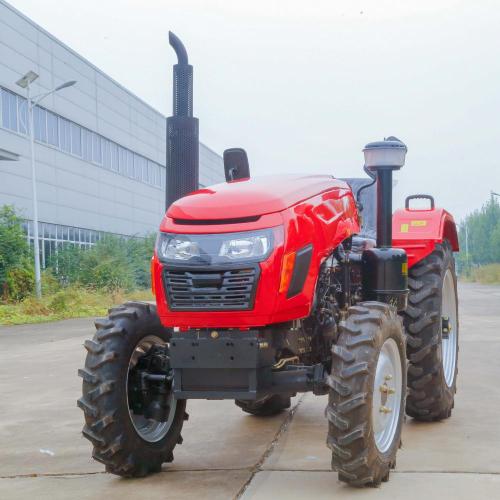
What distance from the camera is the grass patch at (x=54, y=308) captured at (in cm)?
2156

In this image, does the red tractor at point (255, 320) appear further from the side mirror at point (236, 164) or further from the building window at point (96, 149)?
the building window at point (96, 149)

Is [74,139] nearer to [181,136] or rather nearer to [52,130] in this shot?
[52,130]

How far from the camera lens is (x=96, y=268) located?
1307 inches

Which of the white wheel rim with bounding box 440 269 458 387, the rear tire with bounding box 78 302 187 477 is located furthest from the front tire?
the white wheel rim with bounding box 440 269 458 387

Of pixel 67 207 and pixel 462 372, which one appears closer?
pixel 462 372

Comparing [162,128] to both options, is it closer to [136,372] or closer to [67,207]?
[67,207]

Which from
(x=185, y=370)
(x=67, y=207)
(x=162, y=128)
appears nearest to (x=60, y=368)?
(x=185, y=370)

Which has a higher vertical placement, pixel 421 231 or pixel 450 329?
pixel 421 231

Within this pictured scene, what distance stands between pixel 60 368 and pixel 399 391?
6.46 m

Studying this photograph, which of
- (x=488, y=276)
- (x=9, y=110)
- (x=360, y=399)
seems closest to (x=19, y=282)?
(x=9, y=110)

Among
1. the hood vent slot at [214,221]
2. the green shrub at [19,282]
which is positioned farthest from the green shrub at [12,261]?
the hood vent slot at [214,221]

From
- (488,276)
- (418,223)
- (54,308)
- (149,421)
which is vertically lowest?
(488,276)

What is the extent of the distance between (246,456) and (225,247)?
1.54m

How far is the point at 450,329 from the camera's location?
661 cm
